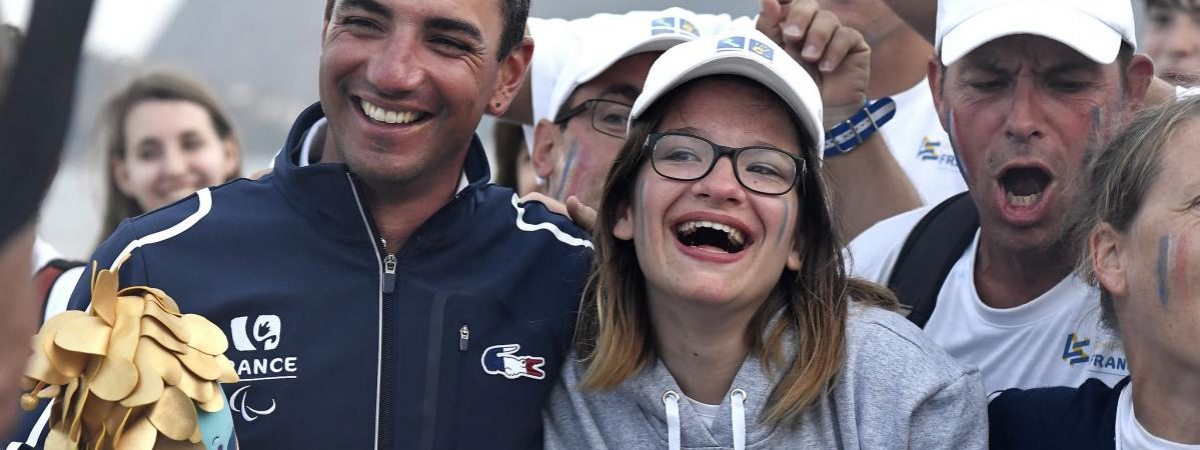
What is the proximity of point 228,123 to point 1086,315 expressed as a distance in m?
4.14

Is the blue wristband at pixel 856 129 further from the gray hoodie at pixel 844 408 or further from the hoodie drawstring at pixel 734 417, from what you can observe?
the hoodie drawstring at pixel 734 417

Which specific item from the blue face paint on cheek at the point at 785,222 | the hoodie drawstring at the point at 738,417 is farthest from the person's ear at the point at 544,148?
the hoodie drawstring at the point at 738,417

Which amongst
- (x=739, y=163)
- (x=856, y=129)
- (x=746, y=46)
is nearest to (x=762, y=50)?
(x=746, y=46)

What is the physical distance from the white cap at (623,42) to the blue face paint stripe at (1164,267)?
5.40 feet

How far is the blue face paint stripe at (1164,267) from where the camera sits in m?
2.65

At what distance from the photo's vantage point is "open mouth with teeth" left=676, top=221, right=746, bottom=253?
287 cm

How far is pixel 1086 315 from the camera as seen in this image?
10.8ft

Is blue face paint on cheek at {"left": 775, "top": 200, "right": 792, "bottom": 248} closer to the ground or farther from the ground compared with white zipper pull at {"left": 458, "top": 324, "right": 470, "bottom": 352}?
farther from the ground

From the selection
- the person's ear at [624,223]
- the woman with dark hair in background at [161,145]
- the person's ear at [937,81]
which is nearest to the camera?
the person's ear at [624,223]

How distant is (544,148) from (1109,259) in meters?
1.92

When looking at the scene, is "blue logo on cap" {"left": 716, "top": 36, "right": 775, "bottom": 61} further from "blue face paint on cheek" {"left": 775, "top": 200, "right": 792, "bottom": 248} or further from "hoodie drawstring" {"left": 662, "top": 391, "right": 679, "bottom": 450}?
"hoodie drawstring" {"left": 662, "top": 391, "right": 679, "bottom": 450}

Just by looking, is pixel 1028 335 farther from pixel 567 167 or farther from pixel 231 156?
pixel 231 156

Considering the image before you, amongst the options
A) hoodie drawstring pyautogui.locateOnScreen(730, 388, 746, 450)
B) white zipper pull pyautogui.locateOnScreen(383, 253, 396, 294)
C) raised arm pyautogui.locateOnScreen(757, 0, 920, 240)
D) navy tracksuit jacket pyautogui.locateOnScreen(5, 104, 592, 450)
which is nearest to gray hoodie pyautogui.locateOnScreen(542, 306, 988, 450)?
hoodie drawstring pyautogui.locateOnScreen(730, 388, 746, 450)

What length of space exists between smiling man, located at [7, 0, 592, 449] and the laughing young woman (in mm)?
175
